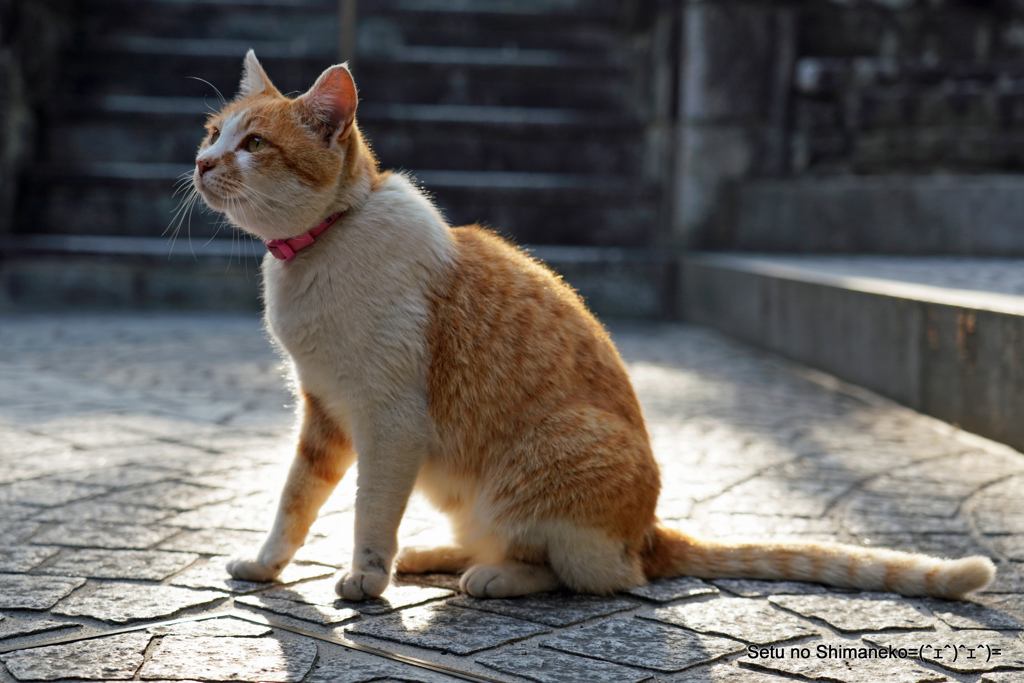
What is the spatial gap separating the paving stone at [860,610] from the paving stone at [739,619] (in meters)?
0.07

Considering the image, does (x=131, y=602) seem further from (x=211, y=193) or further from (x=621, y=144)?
(x=621, y=144)

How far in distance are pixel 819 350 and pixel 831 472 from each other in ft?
6.96

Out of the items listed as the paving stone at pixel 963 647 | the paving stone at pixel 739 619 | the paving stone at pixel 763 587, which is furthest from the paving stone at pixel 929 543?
the paving stone at pixel 739 619

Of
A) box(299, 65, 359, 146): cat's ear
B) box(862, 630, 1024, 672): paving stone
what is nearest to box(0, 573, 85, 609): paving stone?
box(299, 65, 359, 146): cat's ear

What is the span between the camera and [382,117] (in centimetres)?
873

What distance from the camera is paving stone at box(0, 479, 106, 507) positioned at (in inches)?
128

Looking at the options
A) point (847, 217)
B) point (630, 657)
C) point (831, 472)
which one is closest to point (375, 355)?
point (630, 657)

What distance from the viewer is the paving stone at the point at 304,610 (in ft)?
7.84

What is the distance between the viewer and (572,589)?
2613 millimetres

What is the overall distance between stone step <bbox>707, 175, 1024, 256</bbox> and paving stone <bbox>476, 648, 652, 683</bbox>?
5.96 metres

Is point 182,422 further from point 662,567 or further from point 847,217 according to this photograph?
point 847,217

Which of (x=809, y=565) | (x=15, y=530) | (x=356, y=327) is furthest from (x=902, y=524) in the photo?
(x=15, y=530)

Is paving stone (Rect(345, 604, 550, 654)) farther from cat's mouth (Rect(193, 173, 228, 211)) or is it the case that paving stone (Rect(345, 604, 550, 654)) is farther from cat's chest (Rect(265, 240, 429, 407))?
cat's mouth (Rect(193, 173, 228, 211))

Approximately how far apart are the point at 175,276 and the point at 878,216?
5.85 m
